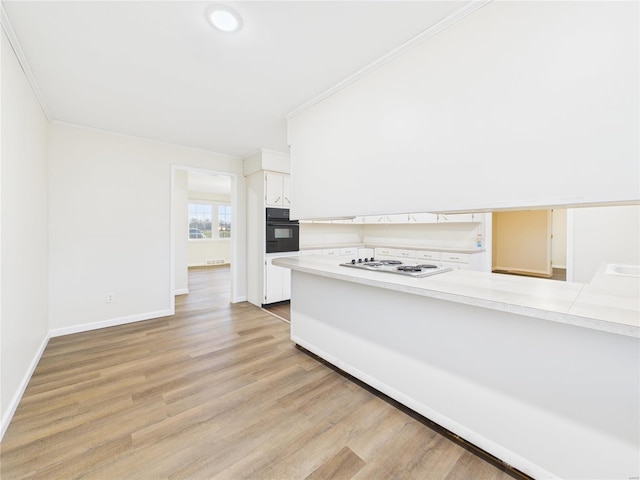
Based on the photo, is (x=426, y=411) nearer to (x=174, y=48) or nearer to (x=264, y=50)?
(x=264, y=50)

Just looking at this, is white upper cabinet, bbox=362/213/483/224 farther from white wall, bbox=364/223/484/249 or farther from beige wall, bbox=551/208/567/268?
beige wall, bbox=551/208/567/268

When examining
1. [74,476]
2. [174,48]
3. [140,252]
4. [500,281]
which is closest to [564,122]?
[500,281]

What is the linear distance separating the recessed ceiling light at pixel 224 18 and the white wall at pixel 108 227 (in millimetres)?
2723

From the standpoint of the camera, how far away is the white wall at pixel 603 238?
2.69m

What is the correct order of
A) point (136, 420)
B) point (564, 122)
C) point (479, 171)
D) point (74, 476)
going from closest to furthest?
point (564, 122), point (74, 476), point (479, 171), point (136, 420)

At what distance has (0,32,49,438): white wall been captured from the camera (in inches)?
67.1

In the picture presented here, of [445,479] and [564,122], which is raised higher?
[564,122]

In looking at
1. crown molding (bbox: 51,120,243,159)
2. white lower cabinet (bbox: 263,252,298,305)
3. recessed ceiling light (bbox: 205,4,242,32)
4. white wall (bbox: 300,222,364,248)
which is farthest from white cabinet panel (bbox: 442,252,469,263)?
recessed ceiling light (bbox: 205,4,242,32)

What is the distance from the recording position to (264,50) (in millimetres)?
1902

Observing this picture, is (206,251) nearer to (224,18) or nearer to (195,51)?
(195,51)

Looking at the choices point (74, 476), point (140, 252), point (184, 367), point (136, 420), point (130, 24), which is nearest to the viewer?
point (74, 476)

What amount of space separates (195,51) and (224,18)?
43cm

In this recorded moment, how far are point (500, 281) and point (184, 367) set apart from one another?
2695 millimetres

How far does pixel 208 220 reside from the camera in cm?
905
